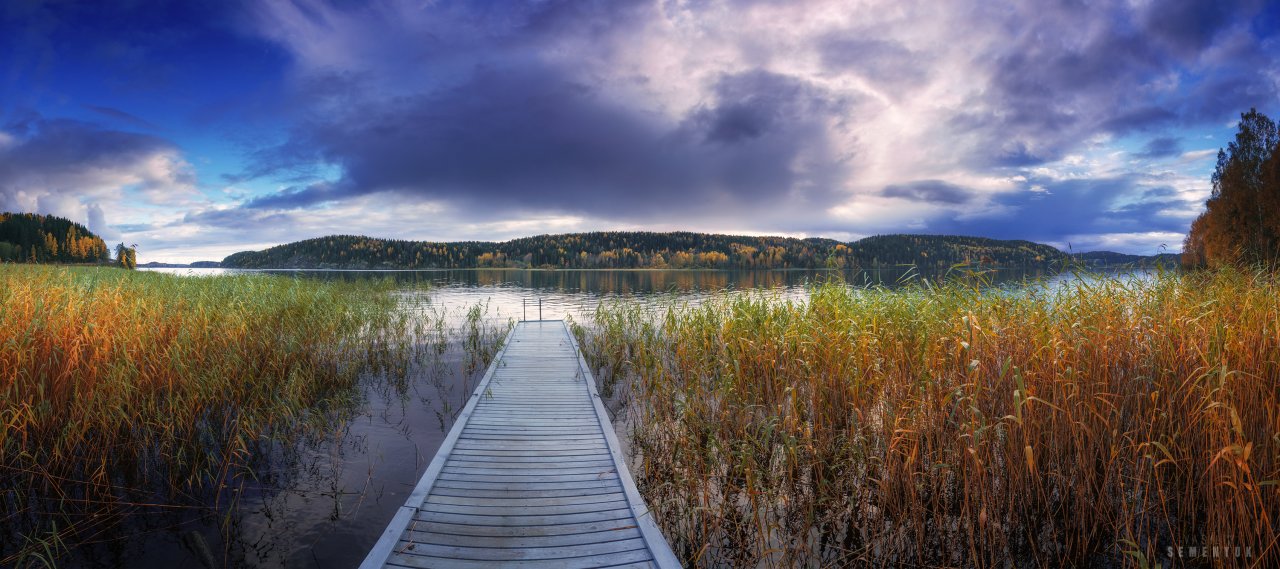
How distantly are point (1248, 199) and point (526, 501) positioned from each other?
47173mm

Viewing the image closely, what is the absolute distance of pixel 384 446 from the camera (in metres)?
7.91

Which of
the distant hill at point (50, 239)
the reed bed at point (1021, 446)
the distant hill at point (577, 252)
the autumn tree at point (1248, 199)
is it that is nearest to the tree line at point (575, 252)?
the distant hill at point (577, 252)

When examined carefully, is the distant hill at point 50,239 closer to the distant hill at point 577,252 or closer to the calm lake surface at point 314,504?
the distant hill at point 577,252

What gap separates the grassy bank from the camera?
200 inches

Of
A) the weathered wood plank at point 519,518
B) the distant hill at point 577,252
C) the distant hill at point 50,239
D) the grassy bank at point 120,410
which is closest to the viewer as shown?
the weathered wood plank at point 519,518

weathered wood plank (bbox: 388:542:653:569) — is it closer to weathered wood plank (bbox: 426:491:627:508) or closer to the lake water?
weathered wood plank (bbox: 426:491:627:508)

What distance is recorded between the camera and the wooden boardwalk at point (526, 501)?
4215 millimetres

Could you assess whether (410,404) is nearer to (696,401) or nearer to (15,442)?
(15,442)

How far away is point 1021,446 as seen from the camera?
4566 mm

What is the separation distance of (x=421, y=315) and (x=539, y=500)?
18.4 m

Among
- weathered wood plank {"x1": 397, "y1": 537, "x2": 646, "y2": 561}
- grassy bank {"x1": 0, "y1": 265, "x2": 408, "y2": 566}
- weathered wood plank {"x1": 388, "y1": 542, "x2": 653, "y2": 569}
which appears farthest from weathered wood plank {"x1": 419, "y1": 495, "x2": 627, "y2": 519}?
grassy bank {"x1": 0, "y1": 265, "x2": 408, "y2": 566}

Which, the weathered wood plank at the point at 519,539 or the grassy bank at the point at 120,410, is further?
the grassy bank at the point at 120,410

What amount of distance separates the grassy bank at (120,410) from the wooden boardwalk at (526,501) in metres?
2.36

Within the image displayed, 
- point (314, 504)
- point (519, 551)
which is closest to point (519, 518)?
point (519, 551)
